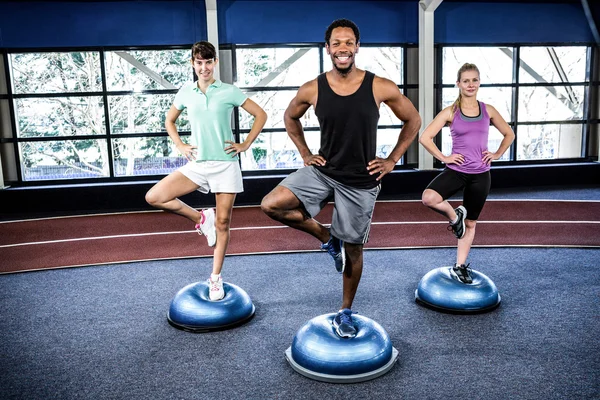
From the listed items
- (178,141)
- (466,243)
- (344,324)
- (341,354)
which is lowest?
(341,354)

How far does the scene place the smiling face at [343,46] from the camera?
298 centimetres

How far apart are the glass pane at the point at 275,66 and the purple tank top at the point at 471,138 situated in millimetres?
5462

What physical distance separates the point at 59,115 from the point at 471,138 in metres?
7.29

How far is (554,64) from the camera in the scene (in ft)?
33.1

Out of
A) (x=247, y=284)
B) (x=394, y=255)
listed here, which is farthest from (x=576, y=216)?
(x=247, y=284)

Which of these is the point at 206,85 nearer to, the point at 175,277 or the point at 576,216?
the point at 175,277

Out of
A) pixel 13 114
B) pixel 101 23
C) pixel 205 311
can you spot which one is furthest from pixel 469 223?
pixel 13 114

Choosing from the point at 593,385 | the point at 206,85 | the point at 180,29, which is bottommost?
the point at 593,385

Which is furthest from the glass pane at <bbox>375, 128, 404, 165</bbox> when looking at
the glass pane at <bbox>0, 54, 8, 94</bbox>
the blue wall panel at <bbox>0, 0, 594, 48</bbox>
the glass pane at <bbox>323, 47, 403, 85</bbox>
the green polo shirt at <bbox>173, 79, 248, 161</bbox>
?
the glass pane at <bbox>0, 54, 8, 94</bbox>

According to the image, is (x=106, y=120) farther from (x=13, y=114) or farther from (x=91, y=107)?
(x=13, y=114)

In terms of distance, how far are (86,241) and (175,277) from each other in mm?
2179

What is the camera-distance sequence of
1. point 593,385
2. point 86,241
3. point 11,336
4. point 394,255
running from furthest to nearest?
point 86,241 → point 394,255 → point 11,336 → point 593,385

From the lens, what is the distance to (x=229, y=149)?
379cm

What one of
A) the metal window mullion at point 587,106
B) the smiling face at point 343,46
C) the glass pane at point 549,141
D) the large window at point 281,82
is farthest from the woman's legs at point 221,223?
the metal window mullion at point 587,106
